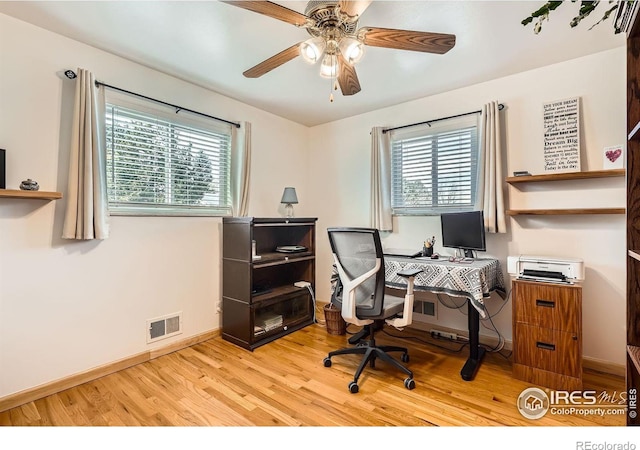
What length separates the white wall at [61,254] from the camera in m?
Result: 2.05

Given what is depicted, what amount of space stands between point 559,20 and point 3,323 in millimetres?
4102

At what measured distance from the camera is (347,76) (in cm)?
209

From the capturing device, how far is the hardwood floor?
1886 millimetres

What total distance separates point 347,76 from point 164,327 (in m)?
2.59

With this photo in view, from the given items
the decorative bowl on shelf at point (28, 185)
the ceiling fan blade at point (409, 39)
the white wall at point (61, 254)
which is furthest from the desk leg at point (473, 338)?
the decorative bowl on shelf at point (28, 185)

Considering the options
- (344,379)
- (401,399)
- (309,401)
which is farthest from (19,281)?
(401,399)

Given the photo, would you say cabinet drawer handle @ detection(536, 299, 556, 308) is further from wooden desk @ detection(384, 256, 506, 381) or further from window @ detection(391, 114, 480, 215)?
window @ detection(391, 114, 480, 215)

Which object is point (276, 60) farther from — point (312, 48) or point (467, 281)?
point (467, 281)

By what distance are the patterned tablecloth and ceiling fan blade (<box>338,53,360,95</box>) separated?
1484 mm

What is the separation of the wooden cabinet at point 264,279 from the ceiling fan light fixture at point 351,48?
167cm

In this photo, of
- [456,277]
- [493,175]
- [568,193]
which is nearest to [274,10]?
Answer: [456,277]

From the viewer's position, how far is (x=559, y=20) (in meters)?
2.03

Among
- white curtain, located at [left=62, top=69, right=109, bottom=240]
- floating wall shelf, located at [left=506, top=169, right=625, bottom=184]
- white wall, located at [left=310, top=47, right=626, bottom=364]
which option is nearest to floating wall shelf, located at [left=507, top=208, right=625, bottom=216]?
white wall, located at [left=310, top=47, right=626, bottom=364]

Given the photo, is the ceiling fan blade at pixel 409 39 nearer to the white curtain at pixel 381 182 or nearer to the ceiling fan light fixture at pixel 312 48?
the ceiling fan light fixture at pixel 312 48
